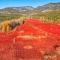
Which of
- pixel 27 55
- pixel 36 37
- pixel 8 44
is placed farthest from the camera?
pixel 36 37

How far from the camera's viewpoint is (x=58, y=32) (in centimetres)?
1450

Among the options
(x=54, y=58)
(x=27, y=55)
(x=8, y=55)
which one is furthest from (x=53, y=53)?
(x=8, y=55)

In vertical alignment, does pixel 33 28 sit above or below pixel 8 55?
above

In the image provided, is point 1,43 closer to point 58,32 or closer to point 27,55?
point 27,55

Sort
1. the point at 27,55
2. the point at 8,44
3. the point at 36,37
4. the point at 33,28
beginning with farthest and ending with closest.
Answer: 1. the point at 33,28
2. the point at 36,37
3. the point at 8,44
4. the point at 27,55

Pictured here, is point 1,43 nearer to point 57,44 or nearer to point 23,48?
point 23,48

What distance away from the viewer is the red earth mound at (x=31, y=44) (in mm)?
12088

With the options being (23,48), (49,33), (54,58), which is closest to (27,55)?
(23,48)

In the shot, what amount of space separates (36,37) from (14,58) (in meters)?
2.31

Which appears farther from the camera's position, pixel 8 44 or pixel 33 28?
pixel 33 28

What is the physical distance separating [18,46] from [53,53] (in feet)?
6.16

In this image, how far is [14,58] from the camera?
12.0m

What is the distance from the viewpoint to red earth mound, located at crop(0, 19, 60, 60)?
12088 mm

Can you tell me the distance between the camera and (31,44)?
12906 millimetres
